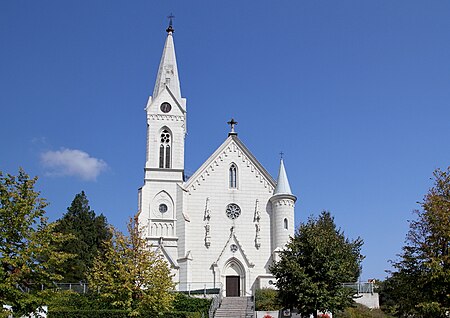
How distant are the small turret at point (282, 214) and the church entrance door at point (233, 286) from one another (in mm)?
3801

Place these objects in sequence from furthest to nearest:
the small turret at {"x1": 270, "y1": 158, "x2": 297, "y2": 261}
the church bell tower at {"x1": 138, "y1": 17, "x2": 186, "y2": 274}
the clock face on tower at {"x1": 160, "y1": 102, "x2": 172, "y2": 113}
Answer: the clock face on tower at {"x1": 160, "y1": 102, "x2": 172, "y2": 113}, the small turret at {"x1": 270, "y1": 158, "x2": 297, "y2": 261}, the church bell tower at {"x1": 138, "y1": 17, "x2": 186, "y2": 274}

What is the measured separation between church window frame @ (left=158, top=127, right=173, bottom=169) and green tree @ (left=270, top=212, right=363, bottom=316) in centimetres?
1974

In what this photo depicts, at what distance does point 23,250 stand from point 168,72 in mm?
34486

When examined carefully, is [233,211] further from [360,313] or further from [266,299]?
[360,313]

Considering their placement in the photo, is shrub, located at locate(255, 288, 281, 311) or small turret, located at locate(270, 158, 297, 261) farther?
small turret, located at locate(270, 158, 297, 261)

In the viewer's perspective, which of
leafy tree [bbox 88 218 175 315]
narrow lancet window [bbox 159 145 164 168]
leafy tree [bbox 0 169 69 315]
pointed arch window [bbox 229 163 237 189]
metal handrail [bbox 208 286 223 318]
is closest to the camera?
leafy tree [bbox 0 169 69 315]

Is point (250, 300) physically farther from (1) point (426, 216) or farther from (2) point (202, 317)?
(1) point (426, 216)

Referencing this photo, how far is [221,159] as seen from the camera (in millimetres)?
51469

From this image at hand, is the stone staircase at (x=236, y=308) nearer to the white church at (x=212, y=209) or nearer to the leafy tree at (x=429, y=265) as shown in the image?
the white church at (x=212, y=209)

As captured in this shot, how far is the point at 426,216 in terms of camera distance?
2545 cm

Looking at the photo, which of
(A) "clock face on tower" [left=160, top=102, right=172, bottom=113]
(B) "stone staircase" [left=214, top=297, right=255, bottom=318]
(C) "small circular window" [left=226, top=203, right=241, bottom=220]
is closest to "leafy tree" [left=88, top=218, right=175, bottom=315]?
(B) "stone staircase" [left=214, top=297, right=255, bottom=318]

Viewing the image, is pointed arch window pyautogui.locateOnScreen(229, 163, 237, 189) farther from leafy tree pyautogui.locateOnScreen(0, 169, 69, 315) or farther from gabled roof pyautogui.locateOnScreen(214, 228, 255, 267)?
leafy tree pyautogui.locateOnScreen(0, 169, 69, 315)

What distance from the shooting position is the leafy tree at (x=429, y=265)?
24.2m

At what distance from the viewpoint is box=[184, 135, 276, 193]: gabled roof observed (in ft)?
166
